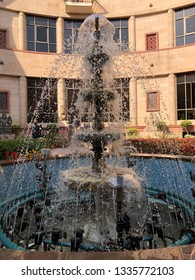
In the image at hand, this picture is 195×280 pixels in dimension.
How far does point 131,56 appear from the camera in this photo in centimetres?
2592

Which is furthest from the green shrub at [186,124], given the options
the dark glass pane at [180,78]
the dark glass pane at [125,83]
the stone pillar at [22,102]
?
the stone pillar at [22,102]

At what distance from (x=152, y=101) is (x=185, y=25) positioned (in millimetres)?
6809

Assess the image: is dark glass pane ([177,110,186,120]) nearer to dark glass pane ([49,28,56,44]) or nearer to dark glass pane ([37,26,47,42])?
dark glass pane ([49,28,56,44])

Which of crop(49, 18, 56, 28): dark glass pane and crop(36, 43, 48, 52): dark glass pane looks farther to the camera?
crop(49, 18, 56, 28): dark glass pane

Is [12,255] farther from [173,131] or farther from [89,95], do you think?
[173,131]

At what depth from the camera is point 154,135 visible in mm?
23859

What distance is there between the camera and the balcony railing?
25703 millimetres

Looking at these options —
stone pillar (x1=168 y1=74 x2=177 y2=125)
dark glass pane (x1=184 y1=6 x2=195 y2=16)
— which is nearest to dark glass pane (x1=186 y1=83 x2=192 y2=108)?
stone pillar (x1=168 y1=74 x2=177 y2=125)

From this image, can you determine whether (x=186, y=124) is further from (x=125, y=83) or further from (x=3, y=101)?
(x=3, y=101)

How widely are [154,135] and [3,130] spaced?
1155 cm

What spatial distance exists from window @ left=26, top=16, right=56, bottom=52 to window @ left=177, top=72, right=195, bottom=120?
38.0 feet

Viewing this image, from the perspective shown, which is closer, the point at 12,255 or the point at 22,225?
the point at 12,255

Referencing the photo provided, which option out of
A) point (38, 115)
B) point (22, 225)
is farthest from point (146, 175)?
point (38, 115)
